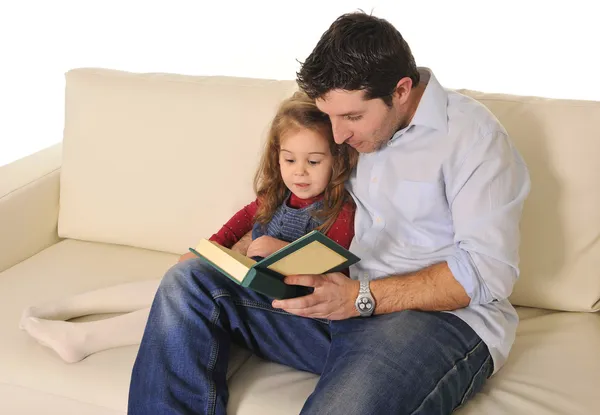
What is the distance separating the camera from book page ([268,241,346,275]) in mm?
1568

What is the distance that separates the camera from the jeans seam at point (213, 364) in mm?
1691

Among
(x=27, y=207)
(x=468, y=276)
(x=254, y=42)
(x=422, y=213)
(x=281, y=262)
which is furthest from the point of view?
(x=254, y=42)

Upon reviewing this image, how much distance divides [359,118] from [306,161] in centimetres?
25

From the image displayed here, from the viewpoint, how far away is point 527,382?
1744 millimetres

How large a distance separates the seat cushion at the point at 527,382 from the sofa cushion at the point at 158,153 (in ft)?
1.92

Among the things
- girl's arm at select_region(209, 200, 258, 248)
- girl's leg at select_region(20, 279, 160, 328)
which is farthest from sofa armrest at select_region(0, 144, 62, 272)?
girl's arm at select_region(209, 200, 258, 248)

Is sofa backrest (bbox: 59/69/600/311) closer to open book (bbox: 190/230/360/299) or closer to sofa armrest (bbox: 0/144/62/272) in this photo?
sofa armrest (bbox: 0/144/62/272)

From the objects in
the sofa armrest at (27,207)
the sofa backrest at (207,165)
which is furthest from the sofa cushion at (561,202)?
the sofa armrest at (27,207)

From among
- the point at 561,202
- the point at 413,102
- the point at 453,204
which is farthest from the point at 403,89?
the point at 561,202

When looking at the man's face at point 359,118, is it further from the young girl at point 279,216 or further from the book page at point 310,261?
the book page at point 310,261

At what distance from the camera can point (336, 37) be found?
1.68m

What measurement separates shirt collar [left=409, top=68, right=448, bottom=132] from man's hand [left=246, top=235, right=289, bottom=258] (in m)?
0.44

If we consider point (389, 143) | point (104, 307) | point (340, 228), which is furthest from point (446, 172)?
point (104, 307)

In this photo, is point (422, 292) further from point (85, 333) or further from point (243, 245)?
point (85, 333)
